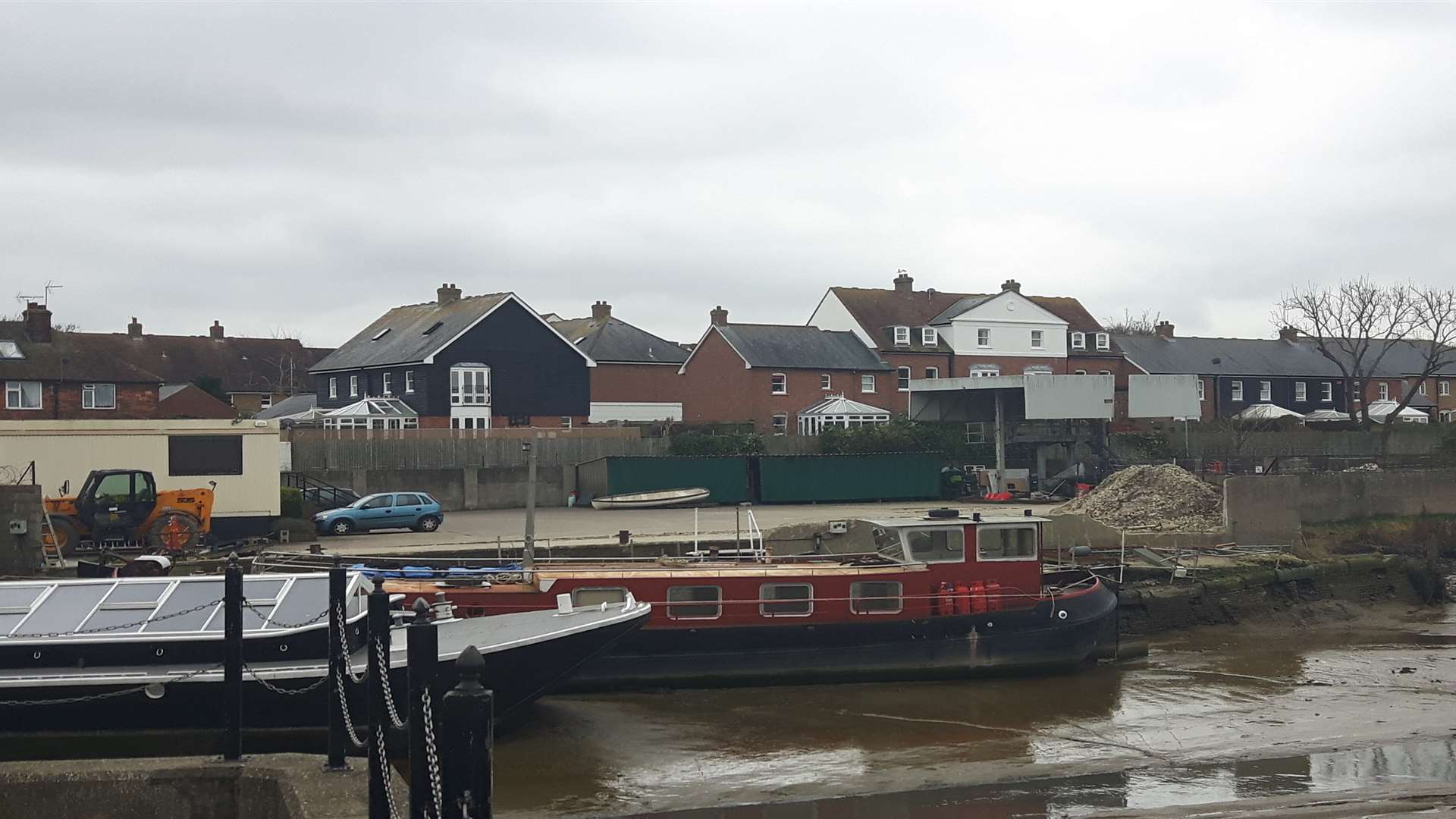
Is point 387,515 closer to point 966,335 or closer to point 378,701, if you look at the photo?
point 378,701

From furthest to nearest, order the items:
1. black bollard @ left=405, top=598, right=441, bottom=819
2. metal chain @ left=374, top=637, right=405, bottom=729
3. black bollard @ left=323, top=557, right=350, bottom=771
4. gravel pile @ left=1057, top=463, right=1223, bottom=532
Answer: gravel pile @ left=1057, top=463, right=1223, bottom=532
black bollard @ left=323, top=557, right=350, bottom=771
metal chain @ left=374, top=637, right=405, bottom=729
black bollard @ left=405, top=598, right=441, bottom=819

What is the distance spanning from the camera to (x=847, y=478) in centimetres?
4569

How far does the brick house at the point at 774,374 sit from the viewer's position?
57.8 metres

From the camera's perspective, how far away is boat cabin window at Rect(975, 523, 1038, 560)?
22.6 meters

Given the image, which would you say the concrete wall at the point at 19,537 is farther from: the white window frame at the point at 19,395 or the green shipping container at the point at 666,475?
the white window frame at the point at 19,395

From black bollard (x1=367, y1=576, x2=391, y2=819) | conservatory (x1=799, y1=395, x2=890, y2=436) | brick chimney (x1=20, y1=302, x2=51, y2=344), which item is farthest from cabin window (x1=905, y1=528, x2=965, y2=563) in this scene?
brick chimney (x1=20, y1=302, x2=51, y2=344)

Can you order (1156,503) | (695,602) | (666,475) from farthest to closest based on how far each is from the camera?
(666,475) → (1156,503) → (695,602)

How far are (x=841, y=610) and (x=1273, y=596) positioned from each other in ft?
44.9

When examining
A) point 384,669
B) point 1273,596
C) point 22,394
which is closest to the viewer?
point 384,669

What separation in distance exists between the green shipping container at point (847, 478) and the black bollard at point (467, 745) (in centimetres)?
3804

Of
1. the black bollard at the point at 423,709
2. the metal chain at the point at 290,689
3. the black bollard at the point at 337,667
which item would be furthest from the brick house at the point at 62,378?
the black bollard at the point at 423,709

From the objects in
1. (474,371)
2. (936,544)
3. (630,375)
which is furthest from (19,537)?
(630,375)

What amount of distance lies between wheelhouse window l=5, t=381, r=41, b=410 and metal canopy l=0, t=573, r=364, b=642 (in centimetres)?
3503

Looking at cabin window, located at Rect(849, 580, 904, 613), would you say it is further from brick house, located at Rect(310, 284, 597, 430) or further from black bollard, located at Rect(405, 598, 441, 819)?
brick house, located at Rect(310, 284, 597, 430)
